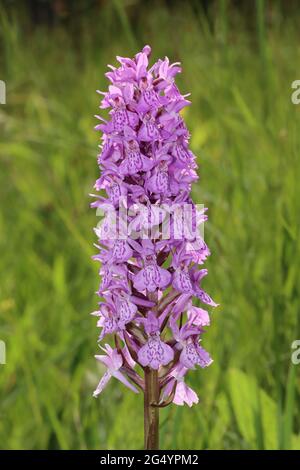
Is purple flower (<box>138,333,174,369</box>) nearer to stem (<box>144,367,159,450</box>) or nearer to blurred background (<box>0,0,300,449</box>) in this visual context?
stem (<box>144,367,159,450</box>)

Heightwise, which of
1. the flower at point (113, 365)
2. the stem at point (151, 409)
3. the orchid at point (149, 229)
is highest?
the orchid at point (149, 229)

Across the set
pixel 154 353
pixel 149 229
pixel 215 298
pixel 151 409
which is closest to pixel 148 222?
pixel 149 229

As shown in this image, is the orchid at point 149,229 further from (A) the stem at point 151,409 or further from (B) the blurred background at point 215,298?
(B) the blurred background at point 215,298

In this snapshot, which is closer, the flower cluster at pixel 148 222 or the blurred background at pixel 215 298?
the flower cluster at pixel 148 222

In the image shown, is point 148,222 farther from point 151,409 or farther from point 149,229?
point 151,409

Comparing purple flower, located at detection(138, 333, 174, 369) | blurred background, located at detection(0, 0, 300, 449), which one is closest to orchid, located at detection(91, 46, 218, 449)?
purple flower, located at detection(138, 333, 174, 369)

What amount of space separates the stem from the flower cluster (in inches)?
0.8

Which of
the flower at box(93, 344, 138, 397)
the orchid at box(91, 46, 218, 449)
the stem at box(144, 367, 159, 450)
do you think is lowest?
the stem at box(144, 367, 159, 450)

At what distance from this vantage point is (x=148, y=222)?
1161 mm

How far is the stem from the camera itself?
47.6 inches

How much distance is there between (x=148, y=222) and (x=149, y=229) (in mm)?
29

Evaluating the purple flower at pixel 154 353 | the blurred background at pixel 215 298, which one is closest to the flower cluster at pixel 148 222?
the purple flower at pixel 154 353

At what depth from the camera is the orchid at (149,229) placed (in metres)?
1.17

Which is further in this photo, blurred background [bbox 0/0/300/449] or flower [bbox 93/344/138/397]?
blurred background [bbox 0/0/300/449]
